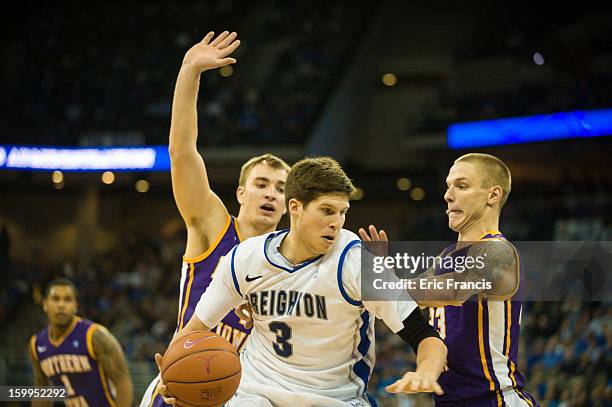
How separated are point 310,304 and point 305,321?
0.25ft

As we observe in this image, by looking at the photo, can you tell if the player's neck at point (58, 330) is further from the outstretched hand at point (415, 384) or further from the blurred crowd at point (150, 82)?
the blurred crowd at point (150, 82)

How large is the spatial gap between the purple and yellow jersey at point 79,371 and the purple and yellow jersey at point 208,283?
2330 mm

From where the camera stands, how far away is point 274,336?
374cm

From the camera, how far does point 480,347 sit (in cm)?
412

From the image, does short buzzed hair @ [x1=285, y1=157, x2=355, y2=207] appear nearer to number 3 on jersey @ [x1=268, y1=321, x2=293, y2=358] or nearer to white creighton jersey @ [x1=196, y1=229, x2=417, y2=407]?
white creighton jersey @ [x1=196, y1=229, x2=417, y2=407]

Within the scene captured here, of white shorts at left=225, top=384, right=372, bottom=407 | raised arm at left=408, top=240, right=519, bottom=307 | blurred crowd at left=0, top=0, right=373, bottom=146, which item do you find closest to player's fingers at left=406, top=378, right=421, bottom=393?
white shorts at left=225, top=384, right=372, bottom=407

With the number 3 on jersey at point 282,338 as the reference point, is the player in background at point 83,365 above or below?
above

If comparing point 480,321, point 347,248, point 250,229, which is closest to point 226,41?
point 250,229

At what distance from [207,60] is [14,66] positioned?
14.6m

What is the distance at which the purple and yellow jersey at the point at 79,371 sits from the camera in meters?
6.70

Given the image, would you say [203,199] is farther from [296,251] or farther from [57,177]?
[57,177]

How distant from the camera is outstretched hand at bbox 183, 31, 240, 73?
14.7 feet

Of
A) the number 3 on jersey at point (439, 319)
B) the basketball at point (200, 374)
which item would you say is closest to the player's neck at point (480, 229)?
the number 3 on jersey at point (439, 319)

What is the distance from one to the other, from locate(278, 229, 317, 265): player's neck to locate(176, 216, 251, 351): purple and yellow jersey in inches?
36.9
